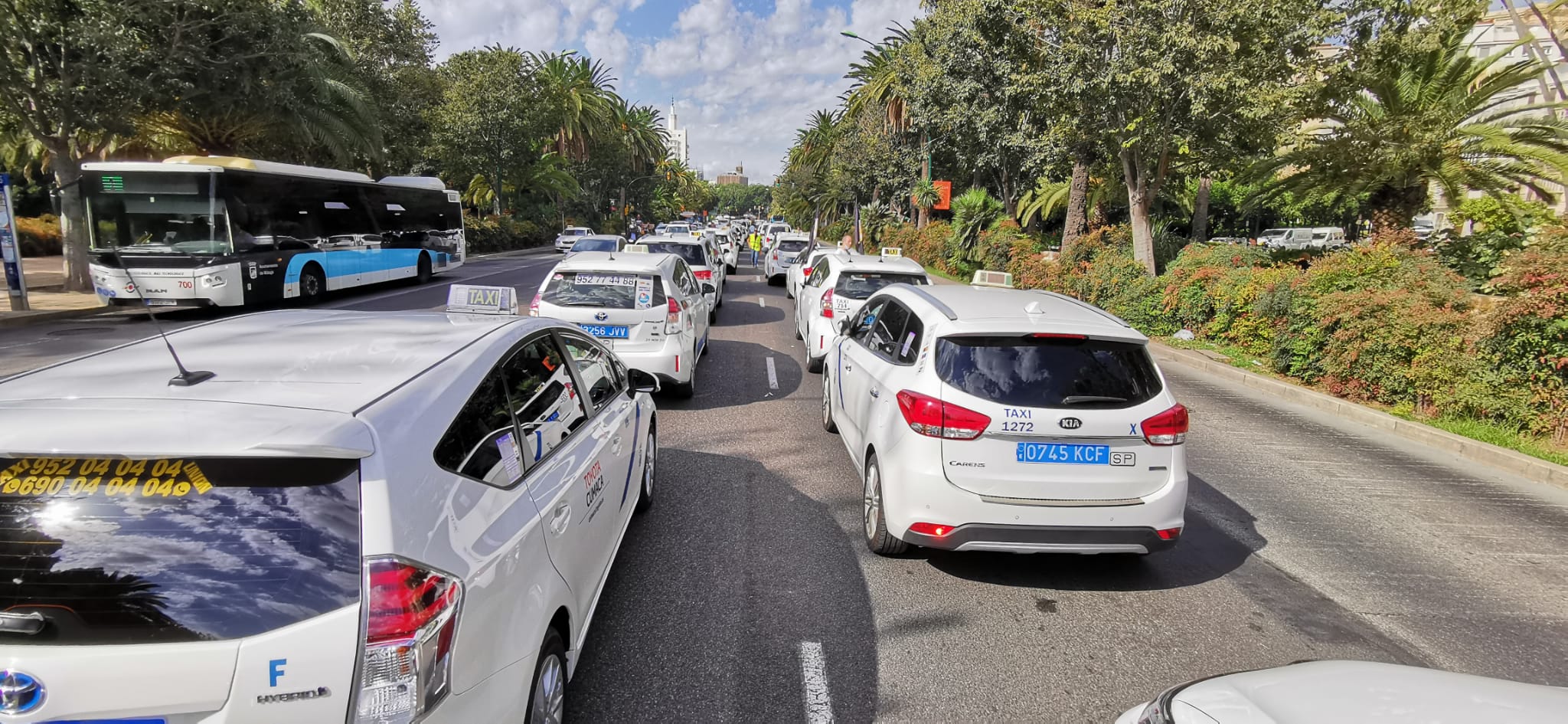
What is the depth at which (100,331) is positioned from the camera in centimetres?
1268

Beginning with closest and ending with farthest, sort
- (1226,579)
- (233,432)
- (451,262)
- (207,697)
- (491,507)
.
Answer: (207,697) < (233,432) < (491,507) < (1226,579) < (451,262)

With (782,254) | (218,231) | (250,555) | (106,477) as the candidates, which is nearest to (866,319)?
(250,555)

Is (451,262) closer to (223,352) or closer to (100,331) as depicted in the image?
(100,331)

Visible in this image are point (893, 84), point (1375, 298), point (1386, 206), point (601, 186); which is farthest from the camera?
point (601, 186)

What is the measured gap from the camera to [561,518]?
3027 millimetres

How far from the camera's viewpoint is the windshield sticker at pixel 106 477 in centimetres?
188

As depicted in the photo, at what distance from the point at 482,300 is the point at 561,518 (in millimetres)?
2433

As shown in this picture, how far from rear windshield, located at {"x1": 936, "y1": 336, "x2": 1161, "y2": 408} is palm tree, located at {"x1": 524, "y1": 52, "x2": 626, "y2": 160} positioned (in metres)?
47.1

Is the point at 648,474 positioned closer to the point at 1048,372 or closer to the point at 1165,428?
the point at 1048,372

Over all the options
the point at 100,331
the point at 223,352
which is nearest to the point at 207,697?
the point at 223,352

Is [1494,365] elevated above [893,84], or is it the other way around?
[893,84]

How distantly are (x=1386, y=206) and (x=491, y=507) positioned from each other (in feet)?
63.4

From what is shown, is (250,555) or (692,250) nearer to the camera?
(250,555)

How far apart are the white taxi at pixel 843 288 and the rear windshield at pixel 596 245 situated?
38.9 ft
